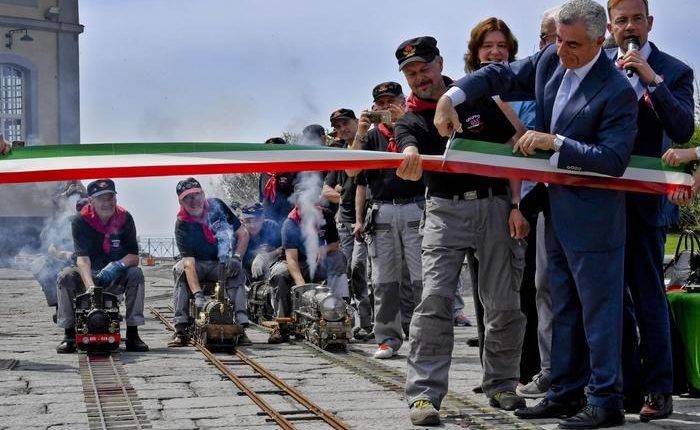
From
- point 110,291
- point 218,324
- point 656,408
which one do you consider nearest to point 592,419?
point 656,408

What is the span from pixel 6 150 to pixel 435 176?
2.31 metres

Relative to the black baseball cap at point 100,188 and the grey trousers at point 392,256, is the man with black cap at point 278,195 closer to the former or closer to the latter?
the black baseball cap at point 100,188

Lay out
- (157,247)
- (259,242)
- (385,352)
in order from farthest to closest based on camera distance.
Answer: (157,247) < (259,242) < (385,352)

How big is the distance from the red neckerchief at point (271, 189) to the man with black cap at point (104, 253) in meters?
2.50

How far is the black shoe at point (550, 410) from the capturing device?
6250mm

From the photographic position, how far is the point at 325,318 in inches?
391

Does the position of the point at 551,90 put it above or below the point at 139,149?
above

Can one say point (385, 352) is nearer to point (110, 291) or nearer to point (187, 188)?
point (110, 291)

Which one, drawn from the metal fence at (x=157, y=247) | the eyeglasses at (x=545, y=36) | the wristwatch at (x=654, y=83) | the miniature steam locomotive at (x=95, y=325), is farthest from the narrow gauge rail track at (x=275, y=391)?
the metal fence at (x=157, y=247)

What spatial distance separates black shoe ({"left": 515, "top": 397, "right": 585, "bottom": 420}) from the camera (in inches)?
246

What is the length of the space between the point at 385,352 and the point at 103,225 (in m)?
2.94

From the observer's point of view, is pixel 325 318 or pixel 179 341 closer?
pixel 325 318

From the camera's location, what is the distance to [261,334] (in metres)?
11.7

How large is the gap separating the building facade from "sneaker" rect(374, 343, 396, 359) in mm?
27085
